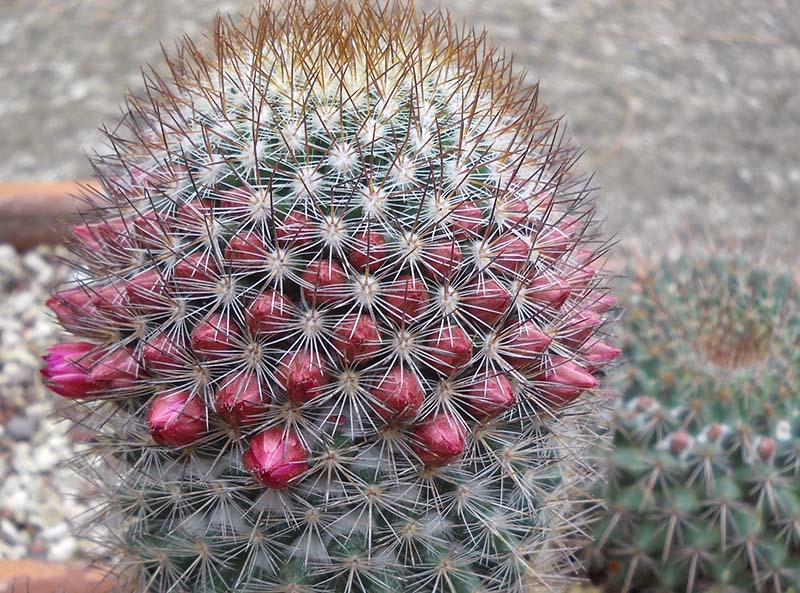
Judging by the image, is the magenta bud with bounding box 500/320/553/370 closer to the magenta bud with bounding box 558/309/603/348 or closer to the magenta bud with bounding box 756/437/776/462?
the magenta bud with bounding box 558/309/603/348

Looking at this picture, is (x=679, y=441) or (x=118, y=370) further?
(x=679, y=441)

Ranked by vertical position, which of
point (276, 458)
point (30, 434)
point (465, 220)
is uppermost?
point (465, 220)

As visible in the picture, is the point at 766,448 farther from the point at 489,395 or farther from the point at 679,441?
the point at 489,395

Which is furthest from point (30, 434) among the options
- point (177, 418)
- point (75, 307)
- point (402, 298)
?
point (402, 298)

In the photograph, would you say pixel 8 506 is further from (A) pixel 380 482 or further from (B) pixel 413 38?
(B) pixel 413 38

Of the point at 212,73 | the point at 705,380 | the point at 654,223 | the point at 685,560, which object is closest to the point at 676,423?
the point at 705,380

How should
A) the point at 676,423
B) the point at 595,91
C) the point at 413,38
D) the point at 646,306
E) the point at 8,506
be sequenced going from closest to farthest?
the point at 413,38, the point at 676,423, the point at 646,306, the point at 8,506, the point at 595,91
